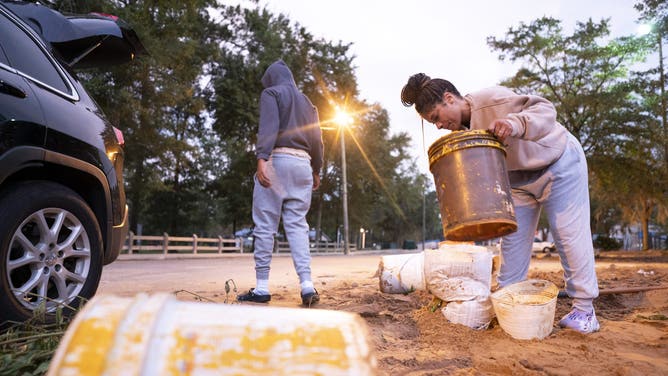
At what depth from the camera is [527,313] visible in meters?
3.15

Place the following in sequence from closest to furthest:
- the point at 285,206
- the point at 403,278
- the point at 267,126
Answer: the point at 267,126 → the point at 285,206 → the point at 403,278

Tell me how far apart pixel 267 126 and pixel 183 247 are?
60.2 feet

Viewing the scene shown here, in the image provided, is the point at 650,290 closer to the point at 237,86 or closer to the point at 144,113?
the point at 144,113

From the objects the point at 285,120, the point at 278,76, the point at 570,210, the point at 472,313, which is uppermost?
the point at 278,76

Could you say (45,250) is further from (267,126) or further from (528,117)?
(528,117)

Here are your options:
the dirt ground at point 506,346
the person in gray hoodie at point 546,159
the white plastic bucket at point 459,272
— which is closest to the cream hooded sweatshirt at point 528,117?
the person in gray hoodie at point 546,159

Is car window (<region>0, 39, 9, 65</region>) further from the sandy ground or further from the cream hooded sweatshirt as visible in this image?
the cream hooded sweatshirt

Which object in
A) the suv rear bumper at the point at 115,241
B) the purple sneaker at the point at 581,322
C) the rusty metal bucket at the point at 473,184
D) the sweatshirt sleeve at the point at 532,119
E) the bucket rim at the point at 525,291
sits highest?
the sweatshirt sleeve at the point at 532,119

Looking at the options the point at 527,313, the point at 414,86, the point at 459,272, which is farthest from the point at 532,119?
the point at 527,313

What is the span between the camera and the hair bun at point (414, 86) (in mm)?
3724

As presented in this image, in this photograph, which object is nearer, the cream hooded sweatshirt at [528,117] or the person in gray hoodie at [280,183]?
the cream hooded sweatshirt at [528,117]

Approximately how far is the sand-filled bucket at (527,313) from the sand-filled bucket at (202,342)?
257 centimetres

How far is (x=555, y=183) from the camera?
3.64 meters

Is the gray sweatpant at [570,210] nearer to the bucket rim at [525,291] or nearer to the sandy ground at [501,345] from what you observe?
the bucket rim at [525,291]
